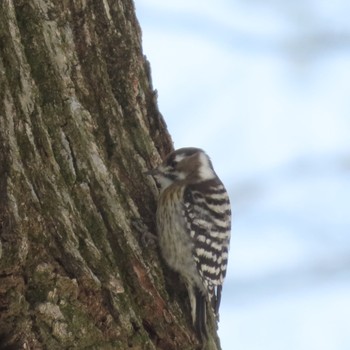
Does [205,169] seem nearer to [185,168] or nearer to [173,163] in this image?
[185,168]

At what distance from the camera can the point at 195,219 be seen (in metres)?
5.05

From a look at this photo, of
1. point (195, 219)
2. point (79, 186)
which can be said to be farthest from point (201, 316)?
point (195, 219)

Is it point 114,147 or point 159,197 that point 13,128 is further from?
point 159,197

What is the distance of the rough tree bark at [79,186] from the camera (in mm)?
3410

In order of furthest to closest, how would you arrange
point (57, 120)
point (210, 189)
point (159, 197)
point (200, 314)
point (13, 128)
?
point (210, 189) → point (159, 197) → point (200, 314) → point (57, 120) → point (13, 128)

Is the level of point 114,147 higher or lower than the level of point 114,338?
higher

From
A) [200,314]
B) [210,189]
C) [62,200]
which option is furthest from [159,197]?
[62,200]

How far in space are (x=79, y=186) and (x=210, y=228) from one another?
4.26ft

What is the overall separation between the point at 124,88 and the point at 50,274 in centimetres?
131

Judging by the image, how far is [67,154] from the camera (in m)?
3.86

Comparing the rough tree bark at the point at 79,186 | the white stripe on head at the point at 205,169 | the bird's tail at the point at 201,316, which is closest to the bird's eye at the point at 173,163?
the rough tree bark at the point at 79,186

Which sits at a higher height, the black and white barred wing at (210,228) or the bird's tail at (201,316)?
the black and white barred wing at (210,228)

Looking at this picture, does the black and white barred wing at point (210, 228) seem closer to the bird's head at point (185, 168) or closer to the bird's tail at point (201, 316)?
the bird's head at point (185, 168)

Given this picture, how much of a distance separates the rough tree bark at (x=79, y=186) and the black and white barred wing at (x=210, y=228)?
513mm
